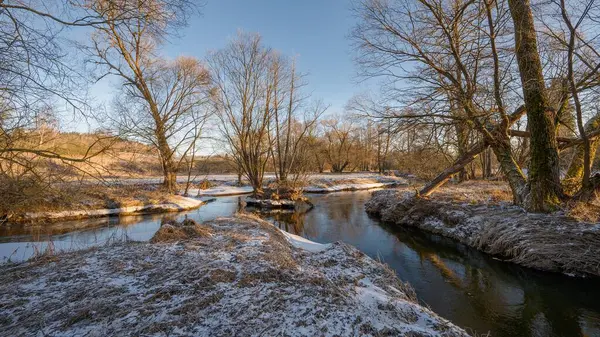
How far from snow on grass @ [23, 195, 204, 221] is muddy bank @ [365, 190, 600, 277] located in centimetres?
1191

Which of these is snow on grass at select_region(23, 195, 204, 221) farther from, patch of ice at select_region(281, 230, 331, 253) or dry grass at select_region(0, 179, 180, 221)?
patch of ice at select_region(281, 230, 331, 253)

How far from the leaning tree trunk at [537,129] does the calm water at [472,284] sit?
249 centimetres

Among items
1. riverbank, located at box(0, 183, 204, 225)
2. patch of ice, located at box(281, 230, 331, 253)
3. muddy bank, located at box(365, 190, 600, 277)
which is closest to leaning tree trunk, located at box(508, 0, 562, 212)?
muddy bank, located at box(365, 190, 600, 277)

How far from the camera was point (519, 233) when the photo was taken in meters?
7.12

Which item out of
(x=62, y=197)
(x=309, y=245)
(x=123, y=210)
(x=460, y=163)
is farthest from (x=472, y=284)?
(x=123, y=210)

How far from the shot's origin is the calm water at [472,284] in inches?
170

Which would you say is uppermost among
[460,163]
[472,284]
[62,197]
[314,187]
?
[460,163]

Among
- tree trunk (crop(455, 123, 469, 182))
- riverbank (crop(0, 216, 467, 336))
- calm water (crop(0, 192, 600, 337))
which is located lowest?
calm water (crop(0, 192, 600, 337))

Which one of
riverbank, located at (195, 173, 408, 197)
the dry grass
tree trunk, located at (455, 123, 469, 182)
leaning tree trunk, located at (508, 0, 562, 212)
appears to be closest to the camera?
the dry grass

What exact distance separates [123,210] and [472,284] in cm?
1518

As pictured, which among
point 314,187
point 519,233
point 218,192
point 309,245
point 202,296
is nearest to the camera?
point 202,296

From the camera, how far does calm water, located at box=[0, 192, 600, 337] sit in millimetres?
4324

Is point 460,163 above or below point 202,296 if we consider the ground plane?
above

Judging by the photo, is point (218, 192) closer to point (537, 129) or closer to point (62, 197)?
point (62, 197)
